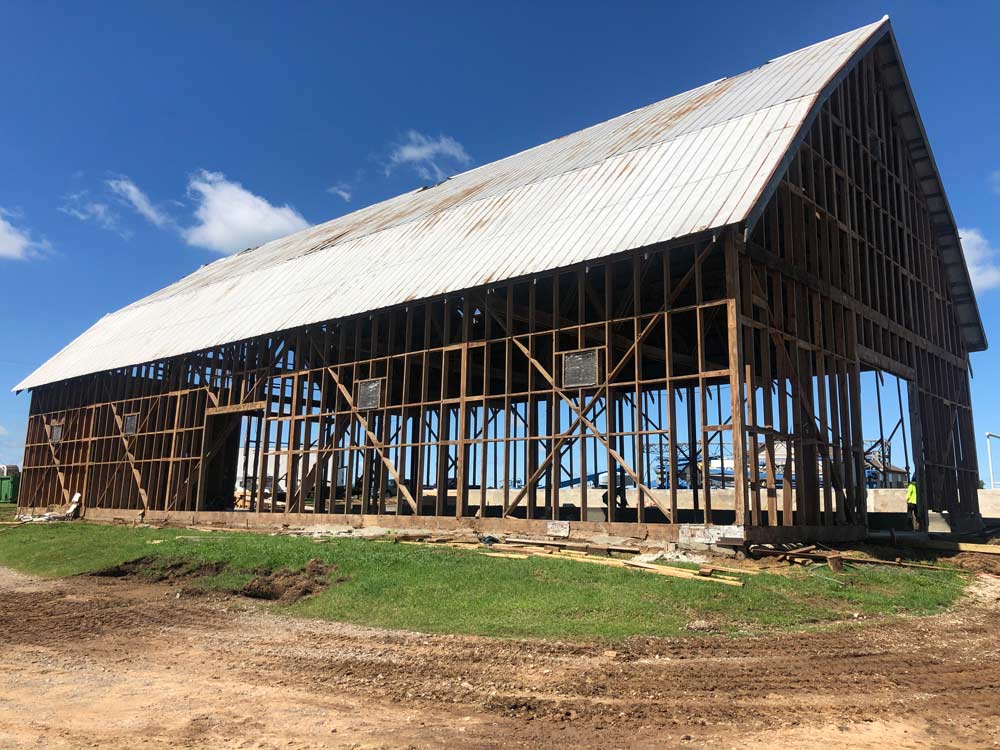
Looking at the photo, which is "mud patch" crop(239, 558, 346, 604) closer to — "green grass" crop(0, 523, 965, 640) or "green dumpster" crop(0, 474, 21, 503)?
"green grass" crop(0, 523, 965, 640)

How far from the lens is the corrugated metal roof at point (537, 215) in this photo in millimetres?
16969

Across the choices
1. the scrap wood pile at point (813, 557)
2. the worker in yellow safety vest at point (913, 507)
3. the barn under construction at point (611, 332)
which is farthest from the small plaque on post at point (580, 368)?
the worker in yellow safety vest at point (913, 507)

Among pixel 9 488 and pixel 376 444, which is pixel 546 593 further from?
pixel 9 488

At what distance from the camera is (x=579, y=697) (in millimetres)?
6543

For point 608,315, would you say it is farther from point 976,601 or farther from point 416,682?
point 416,682

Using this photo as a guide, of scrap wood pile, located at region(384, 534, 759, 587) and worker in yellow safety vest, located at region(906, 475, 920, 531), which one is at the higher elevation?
worker in yellow safety vest, located at region(906, 475, 920, 531)

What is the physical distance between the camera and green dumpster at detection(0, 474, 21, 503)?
164 feet

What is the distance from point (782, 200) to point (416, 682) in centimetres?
1474

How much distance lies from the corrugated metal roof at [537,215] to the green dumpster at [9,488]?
19.7 m

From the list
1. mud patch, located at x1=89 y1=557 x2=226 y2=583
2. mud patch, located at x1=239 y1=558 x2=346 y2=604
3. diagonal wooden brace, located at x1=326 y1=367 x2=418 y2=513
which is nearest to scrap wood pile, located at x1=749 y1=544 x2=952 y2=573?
mud patch, located at x1=239 y1=558 x2=346 y2=604

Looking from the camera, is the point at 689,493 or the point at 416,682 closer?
the point at 416,682

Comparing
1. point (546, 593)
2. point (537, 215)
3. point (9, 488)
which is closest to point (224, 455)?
point (537, 215)

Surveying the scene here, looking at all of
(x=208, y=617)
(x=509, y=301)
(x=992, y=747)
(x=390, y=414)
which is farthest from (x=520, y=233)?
(x=992, y=747)

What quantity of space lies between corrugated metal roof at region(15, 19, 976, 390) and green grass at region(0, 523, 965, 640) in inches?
272
